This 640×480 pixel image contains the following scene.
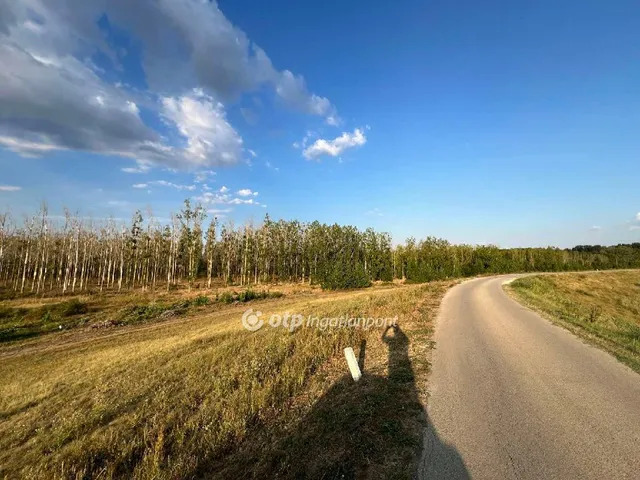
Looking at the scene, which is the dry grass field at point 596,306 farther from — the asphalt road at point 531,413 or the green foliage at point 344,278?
the green foliage at point 344,278

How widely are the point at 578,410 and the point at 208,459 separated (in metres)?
6.43

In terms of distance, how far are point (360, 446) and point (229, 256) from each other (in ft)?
199

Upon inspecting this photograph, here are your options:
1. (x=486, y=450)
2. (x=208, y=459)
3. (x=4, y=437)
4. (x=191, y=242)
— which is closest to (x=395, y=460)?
(x=486, y=450)

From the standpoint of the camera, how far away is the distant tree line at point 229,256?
54.2 meters

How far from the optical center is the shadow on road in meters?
4.36

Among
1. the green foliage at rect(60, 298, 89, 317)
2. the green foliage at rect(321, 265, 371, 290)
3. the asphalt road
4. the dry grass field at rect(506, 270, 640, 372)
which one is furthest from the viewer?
the green foliage at rect(321, 265, 371, 290)

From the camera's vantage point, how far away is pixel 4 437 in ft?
25.0

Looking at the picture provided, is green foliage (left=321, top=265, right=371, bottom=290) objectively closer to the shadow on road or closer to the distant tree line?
the distant tree line

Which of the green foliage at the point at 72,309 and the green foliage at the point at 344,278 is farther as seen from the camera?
the green foliage at the point at 344,278

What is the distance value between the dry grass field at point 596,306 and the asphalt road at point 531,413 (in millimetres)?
1125

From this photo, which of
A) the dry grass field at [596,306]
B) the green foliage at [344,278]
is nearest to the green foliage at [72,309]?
the green foliage at [344,278]

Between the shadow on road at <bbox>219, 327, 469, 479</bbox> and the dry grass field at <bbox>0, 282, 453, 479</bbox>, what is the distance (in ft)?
0.07

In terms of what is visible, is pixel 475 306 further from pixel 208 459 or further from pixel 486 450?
pixel 208 459

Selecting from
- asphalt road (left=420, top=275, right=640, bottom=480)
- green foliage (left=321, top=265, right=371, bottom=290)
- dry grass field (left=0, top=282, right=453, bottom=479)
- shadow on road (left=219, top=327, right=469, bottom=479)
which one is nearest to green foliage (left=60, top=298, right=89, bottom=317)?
dry grass field (left=0, top=282, right=453, bottom=479)
